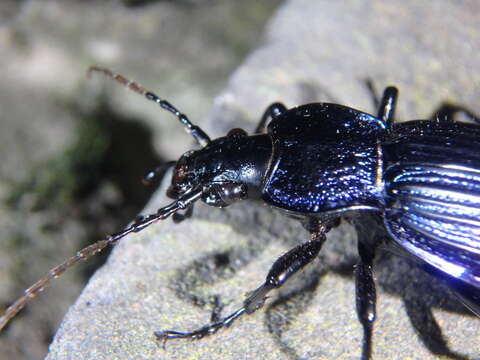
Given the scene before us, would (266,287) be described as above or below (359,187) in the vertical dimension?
below

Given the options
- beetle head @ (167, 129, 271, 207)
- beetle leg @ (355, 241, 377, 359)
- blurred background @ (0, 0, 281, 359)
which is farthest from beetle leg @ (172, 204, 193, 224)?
blurred background @ (0, 0, 281, 359)

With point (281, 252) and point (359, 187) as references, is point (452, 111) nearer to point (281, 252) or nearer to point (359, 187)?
point (359, 187)

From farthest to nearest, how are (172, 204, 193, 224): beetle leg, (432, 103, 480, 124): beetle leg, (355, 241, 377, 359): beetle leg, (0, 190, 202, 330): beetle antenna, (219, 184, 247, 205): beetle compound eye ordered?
(432, 103, 480, 124): beetle leg
(172, 204, 193, 224): beetle leg
(219, 184, 247, 205): beetle compound eye
(355, 241, 377, 359): beetle leg
(0, 190, 202, 330): beetle antenna

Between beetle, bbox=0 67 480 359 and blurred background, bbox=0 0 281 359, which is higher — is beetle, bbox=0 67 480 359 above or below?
below

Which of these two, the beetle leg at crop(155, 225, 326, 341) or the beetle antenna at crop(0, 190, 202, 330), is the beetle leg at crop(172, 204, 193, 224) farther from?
the beetle leg at crop(155, 225, 326, 341)

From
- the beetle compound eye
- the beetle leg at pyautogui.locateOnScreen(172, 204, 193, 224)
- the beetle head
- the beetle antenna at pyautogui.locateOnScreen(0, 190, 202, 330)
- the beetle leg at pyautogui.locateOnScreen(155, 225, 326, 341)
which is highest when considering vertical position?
the beetle head

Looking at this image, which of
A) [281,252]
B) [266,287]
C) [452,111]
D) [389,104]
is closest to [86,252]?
[266,287]

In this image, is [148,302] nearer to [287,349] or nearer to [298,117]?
[287,349]
